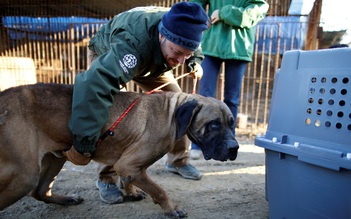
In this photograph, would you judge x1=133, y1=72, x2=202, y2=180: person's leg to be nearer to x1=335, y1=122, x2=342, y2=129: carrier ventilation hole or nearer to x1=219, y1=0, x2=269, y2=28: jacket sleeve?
x1=219, y1=0, x2=269, y2=28: jacket sleeve

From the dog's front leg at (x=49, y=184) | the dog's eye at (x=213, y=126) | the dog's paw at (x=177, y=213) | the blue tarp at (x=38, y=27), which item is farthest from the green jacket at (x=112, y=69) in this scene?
the blue tarp at (x=38, y=27)

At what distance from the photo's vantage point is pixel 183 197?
323 centimetres

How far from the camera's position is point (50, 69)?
9625 mm

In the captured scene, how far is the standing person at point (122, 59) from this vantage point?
2322 mm

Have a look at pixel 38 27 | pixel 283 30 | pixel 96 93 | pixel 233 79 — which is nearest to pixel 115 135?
pixel 96 93

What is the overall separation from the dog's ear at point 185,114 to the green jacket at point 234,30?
1.77 m

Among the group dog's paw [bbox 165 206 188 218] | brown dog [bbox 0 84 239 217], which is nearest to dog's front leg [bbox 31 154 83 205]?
brown dog [bbox 0 84 239 217]

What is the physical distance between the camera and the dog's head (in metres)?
2.61

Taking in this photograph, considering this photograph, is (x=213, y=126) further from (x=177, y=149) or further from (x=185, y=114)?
(x=177, y=149)

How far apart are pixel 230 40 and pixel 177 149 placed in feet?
5.62

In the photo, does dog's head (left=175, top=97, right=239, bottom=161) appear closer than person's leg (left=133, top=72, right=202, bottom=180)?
Yes

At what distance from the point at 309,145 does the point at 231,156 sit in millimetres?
693

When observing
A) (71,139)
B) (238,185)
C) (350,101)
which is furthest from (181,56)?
(238,185)

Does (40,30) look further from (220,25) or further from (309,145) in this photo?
(309,145)
